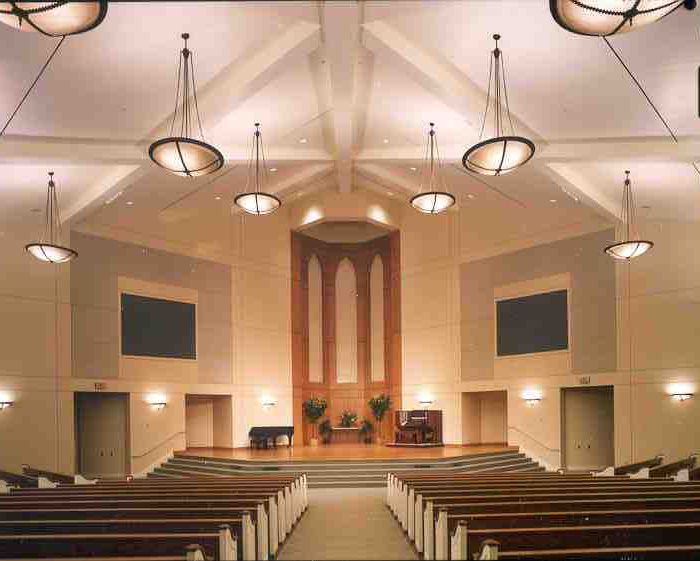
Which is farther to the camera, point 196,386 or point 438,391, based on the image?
point 438,391

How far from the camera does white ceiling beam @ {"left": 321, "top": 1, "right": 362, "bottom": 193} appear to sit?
28.6 feet

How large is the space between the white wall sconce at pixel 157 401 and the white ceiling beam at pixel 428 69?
9.65 meters

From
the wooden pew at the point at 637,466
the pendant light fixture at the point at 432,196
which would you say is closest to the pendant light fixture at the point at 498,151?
the pendant light fixture at the point at 432,196

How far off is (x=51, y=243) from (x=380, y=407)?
994cm

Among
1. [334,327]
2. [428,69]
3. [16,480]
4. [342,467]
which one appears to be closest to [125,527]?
[428,69]

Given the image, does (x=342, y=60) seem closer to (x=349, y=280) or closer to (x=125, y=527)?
(x=125, y=527)

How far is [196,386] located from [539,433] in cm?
830

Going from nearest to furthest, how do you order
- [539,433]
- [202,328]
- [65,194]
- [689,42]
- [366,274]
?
[689,42]
[65,194]
[539,433]
[202,328]
[366,274]

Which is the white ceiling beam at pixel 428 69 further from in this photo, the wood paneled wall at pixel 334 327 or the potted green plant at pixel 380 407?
the potted green plant at pixel 380 407

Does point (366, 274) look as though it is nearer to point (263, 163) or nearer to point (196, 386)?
point (196, 386)

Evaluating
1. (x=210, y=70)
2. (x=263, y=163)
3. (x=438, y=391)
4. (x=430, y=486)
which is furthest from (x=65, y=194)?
(x=438, y=391)

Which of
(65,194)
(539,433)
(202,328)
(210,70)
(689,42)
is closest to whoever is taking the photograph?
(689,42)

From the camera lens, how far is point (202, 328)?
17844 millimetres

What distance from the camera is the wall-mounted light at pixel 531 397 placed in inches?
658
